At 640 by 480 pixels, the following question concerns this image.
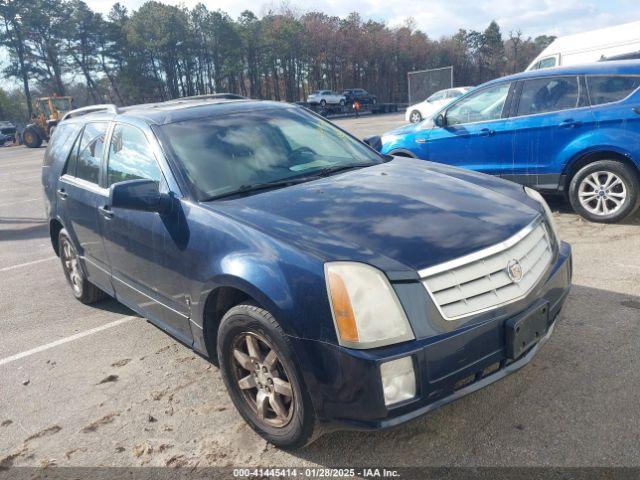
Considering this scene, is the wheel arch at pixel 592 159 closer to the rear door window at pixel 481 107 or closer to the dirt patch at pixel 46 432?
the rear door window at pixel 481 107

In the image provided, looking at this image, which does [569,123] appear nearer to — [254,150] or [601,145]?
[601,145]

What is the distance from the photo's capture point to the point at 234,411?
10.2 feet

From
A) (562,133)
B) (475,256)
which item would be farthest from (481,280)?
(562,133)

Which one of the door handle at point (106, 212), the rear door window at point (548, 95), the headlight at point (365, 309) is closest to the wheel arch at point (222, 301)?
the headlight at point (365, 309)

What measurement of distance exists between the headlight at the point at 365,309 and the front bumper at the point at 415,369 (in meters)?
0.05

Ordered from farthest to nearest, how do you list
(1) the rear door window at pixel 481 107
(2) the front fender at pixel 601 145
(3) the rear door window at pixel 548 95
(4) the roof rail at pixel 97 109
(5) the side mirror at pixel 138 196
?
(1) the rear door window at pixel 481 107 < (3) the rear door window at pixel 548 95 < (2) the front fender at pixel 601 145 < (4) the roof rail at pixel 97 109 < (5) the side mirror at pixel 138 196

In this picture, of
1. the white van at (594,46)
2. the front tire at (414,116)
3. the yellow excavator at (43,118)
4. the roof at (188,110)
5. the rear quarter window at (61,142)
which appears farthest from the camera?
the yellow excavator at (43,118)

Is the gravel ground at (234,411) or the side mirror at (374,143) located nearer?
the gravel ground at (234,411)

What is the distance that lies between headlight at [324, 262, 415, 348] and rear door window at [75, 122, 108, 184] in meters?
2.63

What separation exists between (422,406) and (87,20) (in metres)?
58.8

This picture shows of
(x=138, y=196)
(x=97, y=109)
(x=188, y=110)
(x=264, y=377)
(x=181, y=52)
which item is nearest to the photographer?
(x=264, y=377)

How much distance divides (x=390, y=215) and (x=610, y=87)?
4414 millimetres

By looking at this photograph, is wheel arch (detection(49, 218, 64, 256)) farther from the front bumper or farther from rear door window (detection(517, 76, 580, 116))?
rear door window (detection(517, 76, 580, 116))

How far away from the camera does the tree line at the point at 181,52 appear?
171ft
